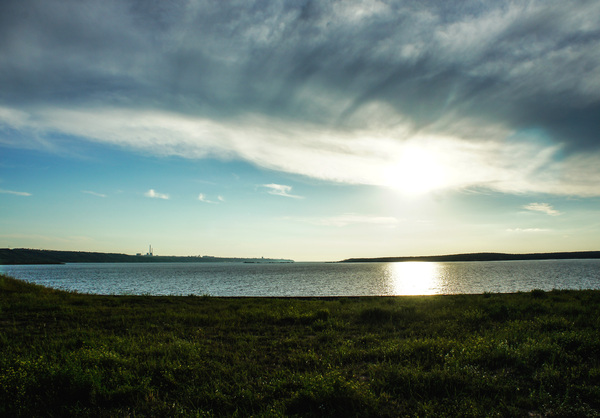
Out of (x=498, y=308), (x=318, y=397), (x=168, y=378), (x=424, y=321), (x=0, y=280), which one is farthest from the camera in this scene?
(x=0, y=280)

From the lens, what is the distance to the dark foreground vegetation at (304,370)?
226 inches

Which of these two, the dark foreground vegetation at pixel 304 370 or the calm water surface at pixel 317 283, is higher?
the dark foreground vegetation at pixel 304 370

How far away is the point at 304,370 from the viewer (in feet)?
25.1

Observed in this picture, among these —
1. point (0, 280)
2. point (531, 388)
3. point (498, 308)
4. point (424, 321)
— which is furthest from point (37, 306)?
point (498, 308)

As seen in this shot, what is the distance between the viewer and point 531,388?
641cm

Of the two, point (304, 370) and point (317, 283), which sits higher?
point (304, 370)

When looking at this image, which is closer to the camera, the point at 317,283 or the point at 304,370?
the point at 304,370

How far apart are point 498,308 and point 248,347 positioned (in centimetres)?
1189

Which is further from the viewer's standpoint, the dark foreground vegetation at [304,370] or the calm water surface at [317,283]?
the calm water surface at [317,283]

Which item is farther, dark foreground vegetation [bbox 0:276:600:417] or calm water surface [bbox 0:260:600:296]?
calm water surface [bbox 0:260:600:296]

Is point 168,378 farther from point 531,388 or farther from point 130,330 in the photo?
point 531,388

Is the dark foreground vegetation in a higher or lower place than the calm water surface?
higher

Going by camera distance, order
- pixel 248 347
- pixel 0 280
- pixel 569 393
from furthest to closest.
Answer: pixel 0 280 < pixel 248 347 < pixel 569 393

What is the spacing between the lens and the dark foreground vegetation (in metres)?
5.75
